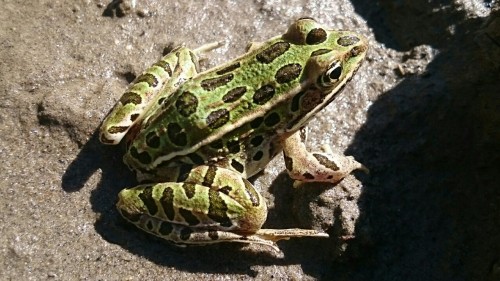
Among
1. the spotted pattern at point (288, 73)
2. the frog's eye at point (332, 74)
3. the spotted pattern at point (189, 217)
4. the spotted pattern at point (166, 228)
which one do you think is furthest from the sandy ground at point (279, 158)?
the spotted pattern at point (288, 73)

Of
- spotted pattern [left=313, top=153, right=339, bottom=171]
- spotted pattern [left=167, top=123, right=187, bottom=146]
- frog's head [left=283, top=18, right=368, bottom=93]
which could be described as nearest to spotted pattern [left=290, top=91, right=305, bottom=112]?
frog's head [left=283, top=18, right=368, bottom=93]

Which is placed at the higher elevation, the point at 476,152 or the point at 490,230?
the point at 476,152

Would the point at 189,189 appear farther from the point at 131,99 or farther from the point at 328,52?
the point at 328,52

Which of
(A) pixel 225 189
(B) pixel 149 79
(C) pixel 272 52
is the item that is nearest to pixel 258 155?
(A) pixel 225 189

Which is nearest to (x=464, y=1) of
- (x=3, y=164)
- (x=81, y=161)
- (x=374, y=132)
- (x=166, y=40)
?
(x=374, y=132)

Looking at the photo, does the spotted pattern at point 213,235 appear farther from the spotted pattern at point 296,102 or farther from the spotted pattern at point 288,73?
the spotted pattern at point 288,73

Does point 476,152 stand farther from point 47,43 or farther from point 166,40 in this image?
point 47,43
